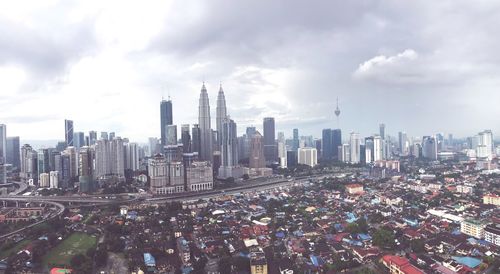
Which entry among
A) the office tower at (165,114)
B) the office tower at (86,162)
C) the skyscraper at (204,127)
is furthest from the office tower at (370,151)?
the office tower at (86,162)

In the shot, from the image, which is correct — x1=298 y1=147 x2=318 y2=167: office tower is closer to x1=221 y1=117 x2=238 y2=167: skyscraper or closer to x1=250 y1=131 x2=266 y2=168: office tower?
x1=250 y1=131 x2=266 y2=168: office tower

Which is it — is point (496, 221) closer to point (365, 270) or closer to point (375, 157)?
point (365, 270)

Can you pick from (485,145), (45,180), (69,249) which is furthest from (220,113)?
(485,145)

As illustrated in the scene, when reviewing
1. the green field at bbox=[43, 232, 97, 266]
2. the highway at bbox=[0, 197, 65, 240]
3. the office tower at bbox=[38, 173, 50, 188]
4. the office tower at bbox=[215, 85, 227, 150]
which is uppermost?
the office tower at bbox=[215, 85, 227, 150]

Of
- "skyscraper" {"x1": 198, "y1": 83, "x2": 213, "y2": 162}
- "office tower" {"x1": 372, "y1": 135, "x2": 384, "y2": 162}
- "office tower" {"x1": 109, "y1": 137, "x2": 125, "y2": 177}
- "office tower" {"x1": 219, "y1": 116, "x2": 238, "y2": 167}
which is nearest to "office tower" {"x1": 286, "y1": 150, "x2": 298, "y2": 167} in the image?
"office tower" {"x1": 219, "y1": 116, "x2": 238, "y2": 167}

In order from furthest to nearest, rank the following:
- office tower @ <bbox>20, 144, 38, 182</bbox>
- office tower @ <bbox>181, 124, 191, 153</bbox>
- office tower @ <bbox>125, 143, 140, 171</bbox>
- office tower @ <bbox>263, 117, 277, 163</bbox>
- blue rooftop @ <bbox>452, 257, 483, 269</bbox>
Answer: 1. office tower @ <bbox>263, 117, 277, 163</bbox>
2. office tower @ <bbox>125, 143, 140, 171</bbox>
3. office tower @ <bbox>181, 124, 191, 153</bbox>
4. office tower @ <bbox>20, 144, 38, 182</bbox>
5. blue rooftop @ <bbox>452, 257, 483, 269</bbox>

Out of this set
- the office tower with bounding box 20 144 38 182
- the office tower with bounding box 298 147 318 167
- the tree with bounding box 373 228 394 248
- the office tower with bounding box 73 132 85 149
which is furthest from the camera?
the office tower with bounding box 73 132 85 149
